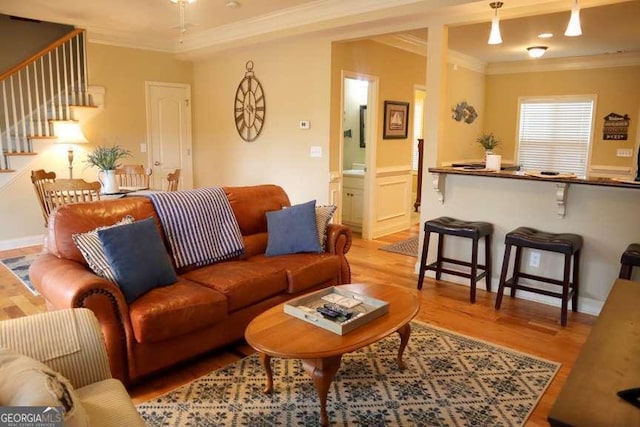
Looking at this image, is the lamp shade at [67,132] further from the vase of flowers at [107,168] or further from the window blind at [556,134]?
the window blind at [556,134]

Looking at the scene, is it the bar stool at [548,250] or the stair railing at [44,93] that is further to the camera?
the stair railing at [44,93]

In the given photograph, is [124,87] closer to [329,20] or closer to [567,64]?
[329,20]

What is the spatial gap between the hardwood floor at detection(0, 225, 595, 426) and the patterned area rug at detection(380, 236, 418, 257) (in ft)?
1.81

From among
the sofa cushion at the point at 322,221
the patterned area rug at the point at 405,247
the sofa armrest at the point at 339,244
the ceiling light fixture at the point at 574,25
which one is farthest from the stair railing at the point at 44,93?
the ceiling light fixture at the point at 574,25

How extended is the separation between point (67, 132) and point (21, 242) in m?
1.47

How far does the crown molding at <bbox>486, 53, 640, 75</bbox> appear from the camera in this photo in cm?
686

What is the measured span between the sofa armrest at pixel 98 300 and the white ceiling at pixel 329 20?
11.3 feet

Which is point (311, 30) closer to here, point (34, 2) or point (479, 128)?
point (34, 2)

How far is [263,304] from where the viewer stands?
9.87ft

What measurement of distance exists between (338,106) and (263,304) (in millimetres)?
3112

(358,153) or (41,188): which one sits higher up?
(358,153)

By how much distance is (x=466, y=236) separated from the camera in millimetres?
3848

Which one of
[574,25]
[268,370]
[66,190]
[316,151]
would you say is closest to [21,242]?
[66,190]

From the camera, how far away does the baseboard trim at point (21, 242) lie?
5471mm
